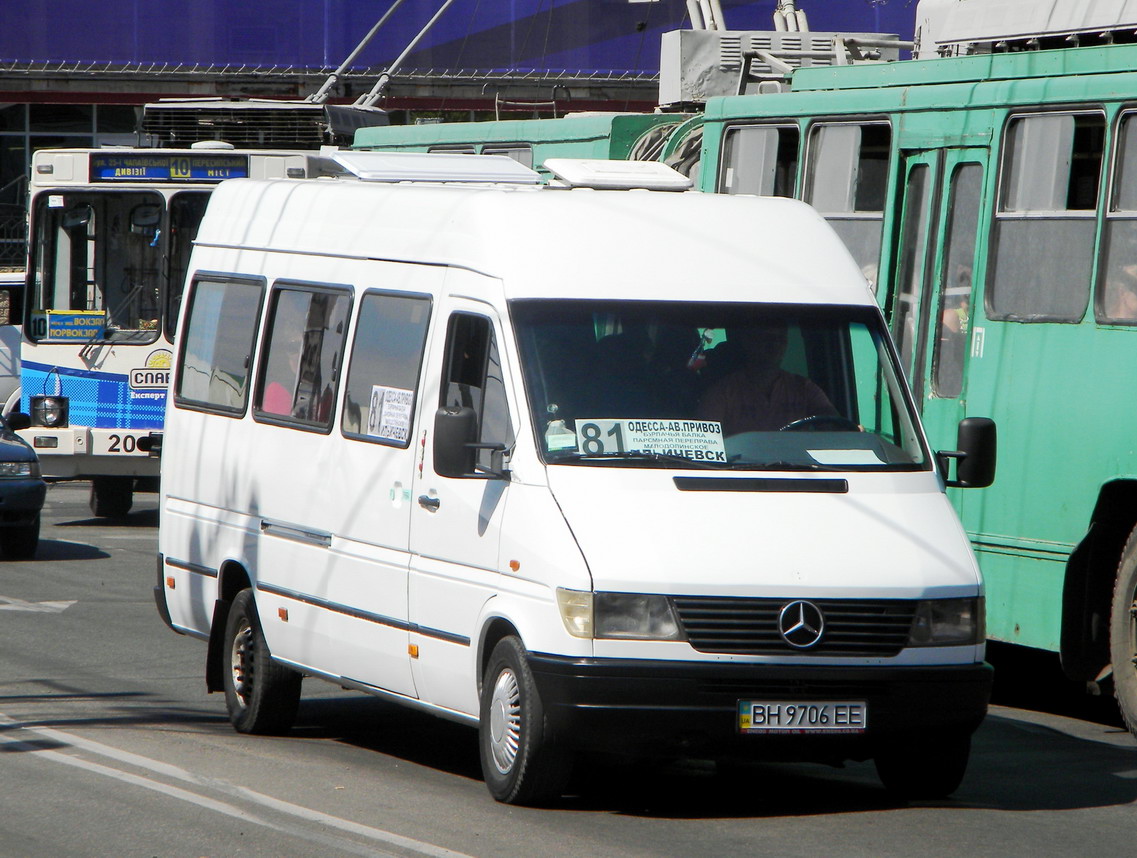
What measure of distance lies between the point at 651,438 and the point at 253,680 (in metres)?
2.78

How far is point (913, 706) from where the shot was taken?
727cm

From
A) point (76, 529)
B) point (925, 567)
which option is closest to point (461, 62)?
point (76, 529)

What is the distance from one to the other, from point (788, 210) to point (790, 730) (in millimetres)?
2373

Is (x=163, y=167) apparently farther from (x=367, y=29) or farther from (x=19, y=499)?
(x=367, y=29)

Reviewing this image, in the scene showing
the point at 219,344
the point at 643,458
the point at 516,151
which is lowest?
the point at 643,458

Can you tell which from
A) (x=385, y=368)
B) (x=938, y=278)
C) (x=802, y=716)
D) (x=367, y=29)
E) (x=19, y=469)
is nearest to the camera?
(x=802, y=716)

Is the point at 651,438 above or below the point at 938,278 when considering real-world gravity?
below

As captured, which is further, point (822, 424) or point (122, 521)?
point (122, 521)

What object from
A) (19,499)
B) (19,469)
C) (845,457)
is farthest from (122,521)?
(845,457)

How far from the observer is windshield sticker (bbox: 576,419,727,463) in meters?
7.55

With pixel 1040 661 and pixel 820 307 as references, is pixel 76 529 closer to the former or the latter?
pixel 1040 661

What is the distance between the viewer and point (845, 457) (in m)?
7.76

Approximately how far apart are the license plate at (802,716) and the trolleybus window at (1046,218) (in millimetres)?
2990

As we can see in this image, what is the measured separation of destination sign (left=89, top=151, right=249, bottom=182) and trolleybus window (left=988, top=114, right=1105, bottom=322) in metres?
10.7
